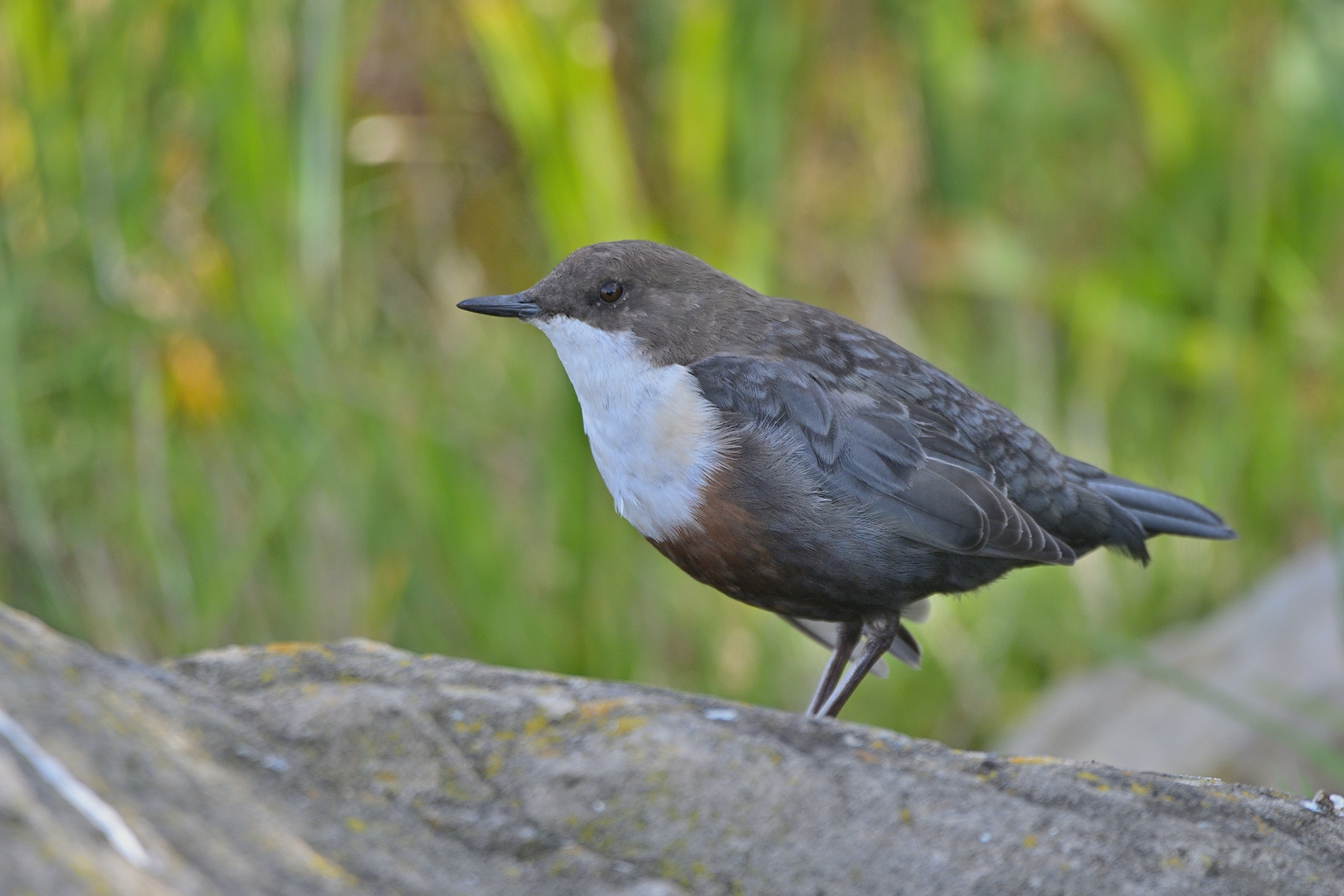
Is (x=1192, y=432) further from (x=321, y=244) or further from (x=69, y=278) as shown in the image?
(x=69, y=278)

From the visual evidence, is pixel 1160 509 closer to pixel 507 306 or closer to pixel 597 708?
pixel 507 306

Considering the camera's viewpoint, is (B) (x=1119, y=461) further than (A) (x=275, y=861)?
Yes

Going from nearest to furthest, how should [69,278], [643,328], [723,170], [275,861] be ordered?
[275,861], [643,328], [69,278], [723,170]

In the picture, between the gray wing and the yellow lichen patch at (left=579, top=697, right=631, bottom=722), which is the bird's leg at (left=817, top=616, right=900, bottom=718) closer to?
the gray wing

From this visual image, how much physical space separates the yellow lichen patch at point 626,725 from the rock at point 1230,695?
Answer: 8.49ft

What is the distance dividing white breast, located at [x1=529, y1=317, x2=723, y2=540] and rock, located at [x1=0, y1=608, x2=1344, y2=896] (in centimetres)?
69

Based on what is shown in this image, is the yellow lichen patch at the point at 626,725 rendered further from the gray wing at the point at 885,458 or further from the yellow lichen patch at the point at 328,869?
the gray wing at the point at 885,458

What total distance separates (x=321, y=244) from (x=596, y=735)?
116 inches

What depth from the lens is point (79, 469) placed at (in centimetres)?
430

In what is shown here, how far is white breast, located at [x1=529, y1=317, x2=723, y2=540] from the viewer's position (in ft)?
9.07

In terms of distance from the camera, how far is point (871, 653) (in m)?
2.86

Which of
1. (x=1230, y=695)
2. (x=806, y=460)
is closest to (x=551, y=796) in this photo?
(x=806, y=460)

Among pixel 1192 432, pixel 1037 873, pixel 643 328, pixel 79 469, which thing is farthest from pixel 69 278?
pixel 1192 432

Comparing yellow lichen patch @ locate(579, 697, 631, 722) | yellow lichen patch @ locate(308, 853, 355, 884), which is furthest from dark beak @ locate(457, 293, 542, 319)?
yellow lichen patch @ locate(308, 853, 355, 884)
